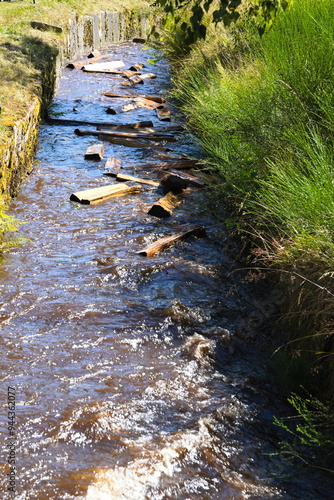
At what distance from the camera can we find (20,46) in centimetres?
1091

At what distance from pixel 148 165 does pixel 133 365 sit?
16.1 ft

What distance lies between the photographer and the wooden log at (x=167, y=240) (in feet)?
19.7

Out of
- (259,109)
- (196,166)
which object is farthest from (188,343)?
(196,166)

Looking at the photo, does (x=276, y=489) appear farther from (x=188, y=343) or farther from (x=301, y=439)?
(x=188, y=343)

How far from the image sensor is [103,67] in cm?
1497

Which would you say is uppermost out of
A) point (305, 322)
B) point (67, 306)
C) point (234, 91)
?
point (234, 91)

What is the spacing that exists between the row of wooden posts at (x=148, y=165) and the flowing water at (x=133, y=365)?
0.15 meters

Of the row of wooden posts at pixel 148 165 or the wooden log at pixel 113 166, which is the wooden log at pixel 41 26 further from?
the wooden log at pixel 113 166

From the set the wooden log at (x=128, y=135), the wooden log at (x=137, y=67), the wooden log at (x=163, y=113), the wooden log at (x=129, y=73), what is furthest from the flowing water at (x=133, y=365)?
the wooden log at (x=137, y=67)

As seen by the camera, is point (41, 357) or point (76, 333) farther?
point (76, 333)

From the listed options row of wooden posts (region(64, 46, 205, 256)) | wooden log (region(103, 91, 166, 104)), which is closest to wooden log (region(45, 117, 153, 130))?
row of wooden posts (region(64, 46, 205, 256))

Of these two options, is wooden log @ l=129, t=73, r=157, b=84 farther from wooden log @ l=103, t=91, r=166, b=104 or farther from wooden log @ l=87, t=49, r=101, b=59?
wooden log @ l=87, t=49, r=101, b=59

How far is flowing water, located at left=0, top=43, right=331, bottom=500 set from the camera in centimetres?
334

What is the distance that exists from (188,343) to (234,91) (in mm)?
3820
